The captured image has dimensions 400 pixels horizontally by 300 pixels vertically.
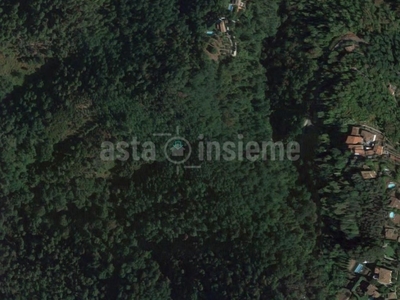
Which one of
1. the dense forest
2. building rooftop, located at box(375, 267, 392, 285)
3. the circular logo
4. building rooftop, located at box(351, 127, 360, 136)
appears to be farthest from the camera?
A: the circular logo

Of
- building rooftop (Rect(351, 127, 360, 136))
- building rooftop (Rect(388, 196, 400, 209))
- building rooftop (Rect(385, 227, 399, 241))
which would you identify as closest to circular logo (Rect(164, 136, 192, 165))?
building rooftop (Rect(351, 127, 360, 136))

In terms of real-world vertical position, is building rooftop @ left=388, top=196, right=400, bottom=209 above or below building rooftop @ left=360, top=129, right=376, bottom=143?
below

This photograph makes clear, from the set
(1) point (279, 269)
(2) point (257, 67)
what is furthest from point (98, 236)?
(2) point (257, 67)

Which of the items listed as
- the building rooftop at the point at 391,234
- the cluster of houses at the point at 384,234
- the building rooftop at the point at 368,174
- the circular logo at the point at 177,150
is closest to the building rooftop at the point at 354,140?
the cluster of houses at the point at 384,234

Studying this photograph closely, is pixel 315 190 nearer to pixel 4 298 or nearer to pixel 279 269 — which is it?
pixel 279 269

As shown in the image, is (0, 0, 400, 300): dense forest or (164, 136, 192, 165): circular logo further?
(164, 136, 192, 165): circular logo

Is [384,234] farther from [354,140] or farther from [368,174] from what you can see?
[354,140]

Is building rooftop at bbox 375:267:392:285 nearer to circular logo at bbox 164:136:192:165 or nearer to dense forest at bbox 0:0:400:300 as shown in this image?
dense forest at bbox 0:0:400:300
